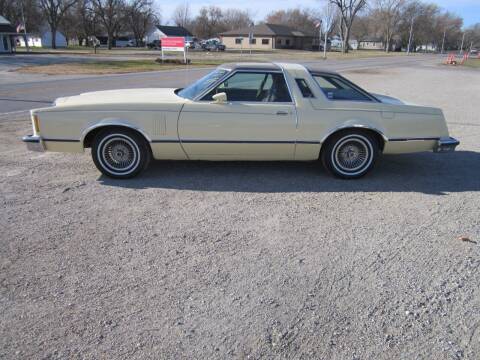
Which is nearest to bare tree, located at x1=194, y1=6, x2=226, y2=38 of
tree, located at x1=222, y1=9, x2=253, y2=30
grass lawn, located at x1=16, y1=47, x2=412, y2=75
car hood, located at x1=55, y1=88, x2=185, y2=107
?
tree, located at x1=222, y1=9, x2=253, y2=30

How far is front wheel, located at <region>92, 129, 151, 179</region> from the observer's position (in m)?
5.20

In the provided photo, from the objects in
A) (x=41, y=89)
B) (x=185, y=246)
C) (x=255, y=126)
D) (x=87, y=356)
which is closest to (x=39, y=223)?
(x=185, y=246)

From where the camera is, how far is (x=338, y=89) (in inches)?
220

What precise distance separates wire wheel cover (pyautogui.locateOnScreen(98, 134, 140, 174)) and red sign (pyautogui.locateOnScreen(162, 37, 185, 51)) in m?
30.3

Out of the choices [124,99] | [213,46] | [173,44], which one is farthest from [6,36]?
[124,99]

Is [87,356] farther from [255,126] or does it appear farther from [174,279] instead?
[255,126]

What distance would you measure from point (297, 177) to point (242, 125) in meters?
1.12

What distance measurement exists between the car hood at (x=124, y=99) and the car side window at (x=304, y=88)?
5.03 ft

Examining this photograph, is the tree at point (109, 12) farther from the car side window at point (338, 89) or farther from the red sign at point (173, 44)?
the car side window at point (338, 89)

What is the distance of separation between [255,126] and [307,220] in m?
1.51

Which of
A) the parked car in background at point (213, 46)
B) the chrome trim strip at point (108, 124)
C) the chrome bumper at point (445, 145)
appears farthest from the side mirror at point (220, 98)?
the parked car in background at point (213, 46)

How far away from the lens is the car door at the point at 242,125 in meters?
5.14

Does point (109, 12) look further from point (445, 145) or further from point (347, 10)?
point (445, 145)

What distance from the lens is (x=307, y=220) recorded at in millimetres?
4312
